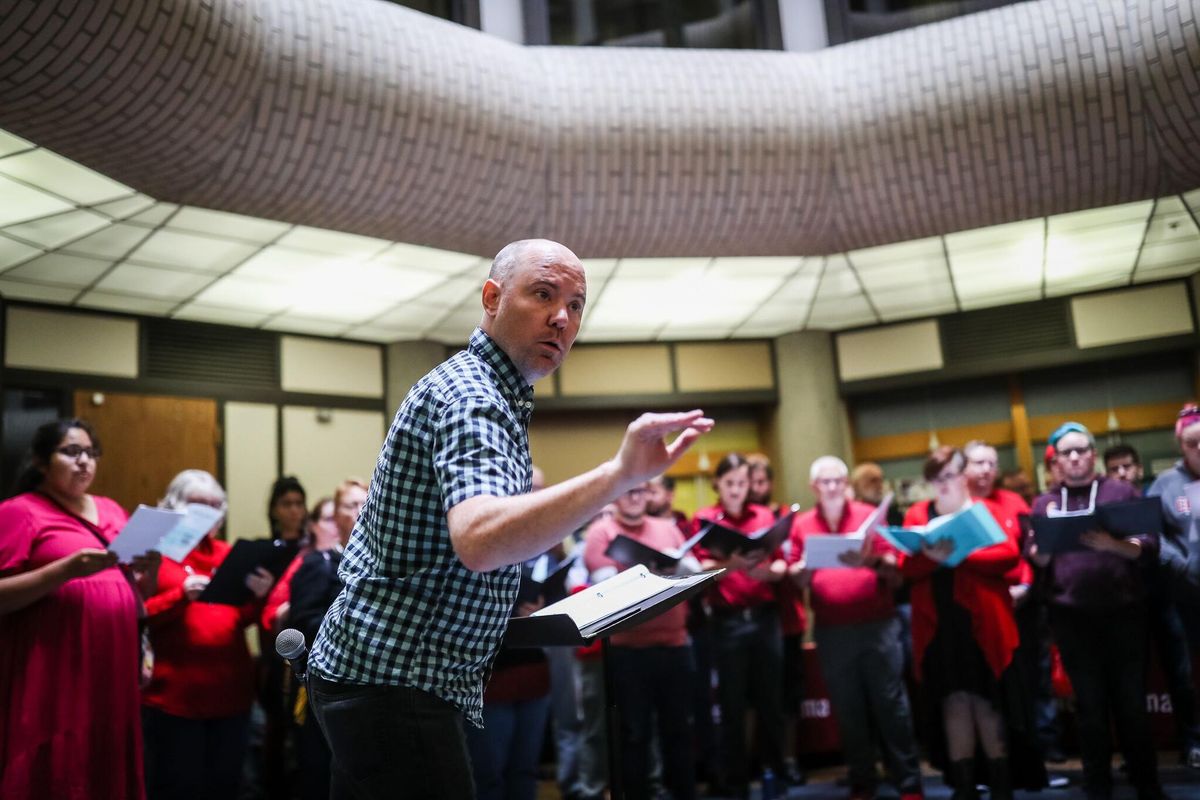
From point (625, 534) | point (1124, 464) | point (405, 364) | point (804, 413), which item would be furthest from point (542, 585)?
point (804, 413)

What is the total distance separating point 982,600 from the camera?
372cm

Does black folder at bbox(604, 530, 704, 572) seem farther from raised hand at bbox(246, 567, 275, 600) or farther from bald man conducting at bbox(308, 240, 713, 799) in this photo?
bald man conducting at bbox(308, 240, 713, 799)

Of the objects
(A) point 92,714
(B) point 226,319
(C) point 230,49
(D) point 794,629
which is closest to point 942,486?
(D) point 794,629

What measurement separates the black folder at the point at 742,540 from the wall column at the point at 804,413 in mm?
3970

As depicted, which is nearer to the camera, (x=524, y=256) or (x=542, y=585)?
(x=524, y=256)

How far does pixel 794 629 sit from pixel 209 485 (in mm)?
2591

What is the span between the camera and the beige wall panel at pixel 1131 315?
→ 7047mm

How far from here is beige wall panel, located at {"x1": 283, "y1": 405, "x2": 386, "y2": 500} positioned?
22.7 ft

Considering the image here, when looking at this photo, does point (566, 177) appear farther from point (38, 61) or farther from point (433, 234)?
point (38, 61)

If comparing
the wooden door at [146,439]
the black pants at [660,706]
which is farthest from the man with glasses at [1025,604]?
the wooden door at [146,439]

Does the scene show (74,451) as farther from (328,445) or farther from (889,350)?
(889,350)

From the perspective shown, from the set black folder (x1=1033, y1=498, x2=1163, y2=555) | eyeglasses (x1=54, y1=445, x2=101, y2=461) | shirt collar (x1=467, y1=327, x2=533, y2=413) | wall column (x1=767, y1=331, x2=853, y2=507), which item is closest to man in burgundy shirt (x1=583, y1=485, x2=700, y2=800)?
black folder (x1=1033, y1=498, x2=1163, y2=555)

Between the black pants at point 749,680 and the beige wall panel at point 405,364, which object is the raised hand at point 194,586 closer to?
the black pants at point 749,680

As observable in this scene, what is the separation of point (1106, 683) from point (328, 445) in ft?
16.6
